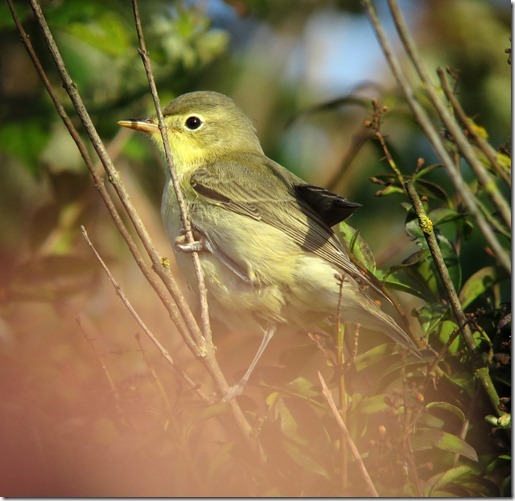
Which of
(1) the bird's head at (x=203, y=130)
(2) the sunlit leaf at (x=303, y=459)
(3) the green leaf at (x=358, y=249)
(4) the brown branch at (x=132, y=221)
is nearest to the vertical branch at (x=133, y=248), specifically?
(4) the brown branch at (x=132, y=221)

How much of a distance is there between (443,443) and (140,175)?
150 cm

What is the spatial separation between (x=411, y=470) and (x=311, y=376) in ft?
0.87

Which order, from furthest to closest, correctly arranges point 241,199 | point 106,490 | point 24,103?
point 24,103
point 241,199
point 106,490

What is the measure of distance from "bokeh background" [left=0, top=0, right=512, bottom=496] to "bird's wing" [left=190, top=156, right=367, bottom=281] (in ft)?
0.57

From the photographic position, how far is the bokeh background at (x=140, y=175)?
55.2 inches

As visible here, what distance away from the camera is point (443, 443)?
1257 mm

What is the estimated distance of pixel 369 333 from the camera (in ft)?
5.21

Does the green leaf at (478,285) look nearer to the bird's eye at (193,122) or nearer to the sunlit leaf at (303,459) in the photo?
the sunlit leaf at (303,459)

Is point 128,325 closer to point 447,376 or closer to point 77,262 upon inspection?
point 77,262

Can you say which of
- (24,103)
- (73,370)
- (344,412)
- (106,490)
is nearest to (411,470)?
(344,412)

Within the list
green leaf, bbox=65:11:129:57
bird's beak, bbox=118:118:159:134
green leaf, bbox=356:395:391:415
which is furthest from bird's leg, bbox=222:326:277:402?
green leaf, bbox=65:11:129:57

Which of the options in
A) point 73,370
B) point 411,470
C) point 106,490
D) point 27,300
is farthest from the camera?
point 27,300

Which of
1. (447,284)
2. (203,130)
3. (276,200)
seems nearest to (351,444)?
(447,284)

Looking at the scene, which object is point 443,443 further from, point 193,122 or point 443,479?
point 193,122
